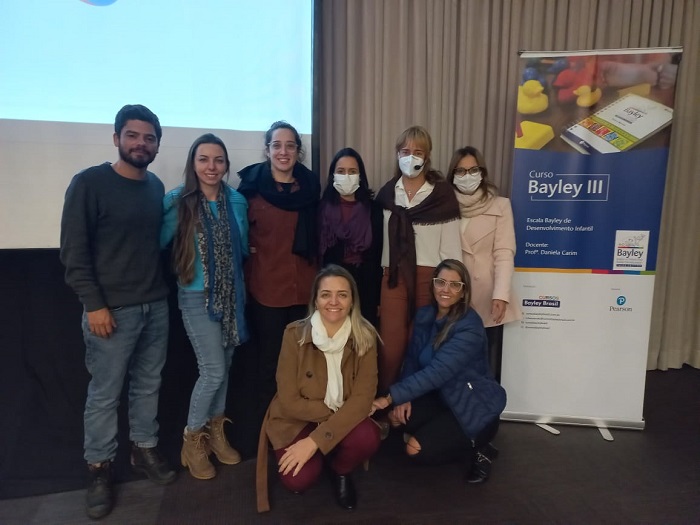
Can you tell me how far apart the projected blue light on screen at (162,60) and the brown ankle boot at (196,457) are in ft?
5.07

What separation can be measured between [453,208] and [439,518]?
4.46 feet

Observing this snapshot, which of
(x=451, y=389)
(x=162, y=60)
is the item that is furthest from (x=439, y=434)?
(x=162, y=60)

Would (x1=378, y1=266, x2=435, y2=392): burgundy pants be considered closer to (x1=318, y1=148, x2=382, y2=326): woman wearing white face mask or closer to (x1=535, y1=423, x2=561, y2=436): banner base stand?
(x1=318, y1=148, x2=382, y2=326): woman wearing white face mask

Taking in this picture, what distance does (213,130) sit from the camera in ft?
7.60

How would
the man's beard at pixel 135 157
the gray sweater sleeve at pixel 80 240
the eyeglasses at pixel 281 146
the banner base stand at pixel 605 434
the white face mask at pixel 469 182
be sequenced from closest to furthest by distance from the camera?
the gray sweater sleeve at pixel 80 240, the man's beard at pixel 135 157, the eyeglasses at pixel 281 146, the white face mask at pixel 469 182, the banner base stand at pixel 605 434

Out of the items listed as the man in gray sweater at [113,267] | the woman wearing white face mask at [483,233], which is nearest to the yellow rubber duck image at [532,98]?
the woman wearing white face mask at [483,233]

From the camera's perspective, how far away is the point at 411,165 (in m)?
2.07

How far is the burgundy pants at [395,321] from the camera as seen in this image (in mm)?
2152

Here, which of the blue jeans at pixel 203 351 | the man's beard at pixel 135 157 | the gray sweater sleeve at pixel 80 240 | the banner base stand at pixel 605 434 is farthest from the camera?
the banner base stand at pixel 605 434

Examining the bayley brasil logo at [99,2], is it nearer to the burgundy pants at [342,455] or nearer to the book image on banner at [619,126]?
the burgundy pants at [342,455]

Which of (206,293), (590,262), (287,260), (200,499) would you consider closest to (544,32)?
(590,262)

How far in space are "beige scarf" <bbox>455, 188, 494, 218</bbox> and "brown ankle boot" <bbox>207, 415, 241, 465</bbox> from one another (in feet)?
5.23

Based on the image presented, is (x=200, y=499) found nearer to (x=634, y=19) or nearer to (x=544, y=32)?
(x=544, y=32)

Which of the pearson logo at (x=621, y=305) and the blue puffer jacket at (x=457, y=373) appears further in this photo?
the pearson logo at (x=621, y=305)
